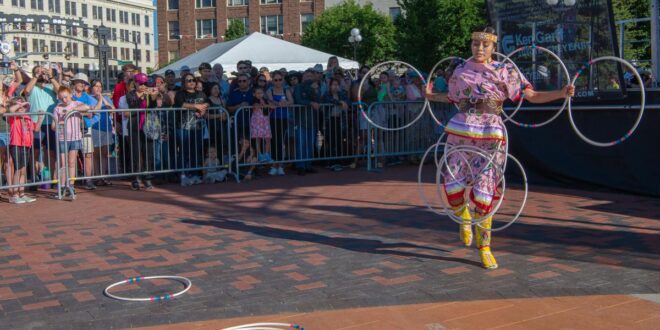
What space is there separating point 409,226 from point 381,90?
6.34 metres

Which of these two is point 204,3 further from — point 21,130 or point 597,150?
point 597,150

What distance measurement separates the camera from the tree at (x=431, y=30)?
41156 millimetres

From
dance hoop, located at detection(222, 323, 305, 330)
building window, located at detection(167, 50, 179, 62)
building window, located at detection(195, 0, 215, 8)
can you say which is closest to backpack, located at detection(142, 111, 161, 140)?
dance hoop, located at detection(222, 323, 305, 330)

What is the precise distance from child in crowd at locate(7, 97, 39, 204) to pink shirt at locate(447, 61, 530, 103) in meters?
6.73

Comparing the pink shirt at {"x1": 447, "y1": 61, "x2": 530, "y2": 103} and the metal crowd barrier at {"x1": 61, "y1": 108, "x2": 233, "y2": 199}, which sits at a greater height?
the pink shirt at {"x1": 447, "y1": 61, "x2": 530, "y2": 103}

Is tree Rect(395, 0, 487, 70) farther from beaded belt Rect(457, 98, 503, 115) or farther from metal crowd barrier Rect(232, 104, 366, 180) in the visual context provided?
beaded belt Rect(457, 98, 503, 115)

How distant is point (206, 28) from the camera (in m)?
76.3

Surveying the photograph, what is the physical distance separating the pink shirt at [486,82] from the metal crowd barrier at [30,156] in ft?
21.6

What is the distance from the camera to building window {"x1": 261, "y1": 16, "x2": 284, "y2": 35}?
72562 millimetres

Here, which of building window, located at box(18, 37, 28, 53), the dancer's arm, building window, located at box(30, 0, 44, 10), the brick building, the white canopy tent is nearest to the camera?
the dancer's arm

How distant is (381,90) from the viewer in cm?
1402

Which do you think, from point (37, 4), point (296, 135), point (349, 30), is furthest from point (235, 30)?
point (296, 135)

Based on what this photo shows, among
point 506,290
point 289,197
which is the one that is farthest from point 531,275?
point 289,197

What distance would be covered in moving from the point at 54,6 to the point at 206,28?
4702cm
